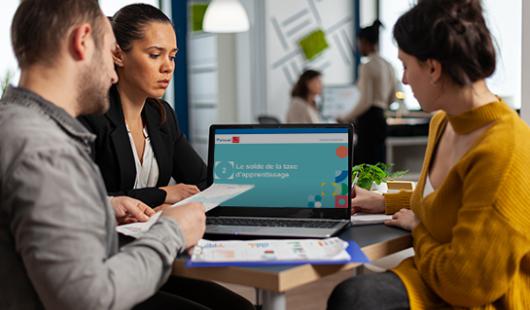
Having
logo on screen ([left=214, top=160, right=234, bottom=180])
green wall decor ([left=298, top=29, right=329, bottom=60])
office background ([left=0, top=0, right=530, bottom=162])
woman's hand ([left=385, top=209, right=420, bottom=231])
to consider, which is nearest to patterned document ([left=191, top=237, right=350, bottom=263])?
woman's hand ([left=385, top=209, right=420, bottom=231])

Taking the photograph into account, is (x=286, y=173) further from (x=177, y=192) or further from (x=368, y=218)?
(x=177, y=192)

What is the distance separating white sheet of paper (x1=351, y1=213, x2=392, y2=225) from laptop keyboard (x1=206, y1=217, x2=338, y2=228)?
0.07 m

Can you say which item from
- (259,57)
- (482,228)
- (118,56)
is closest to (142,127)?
(118,56)

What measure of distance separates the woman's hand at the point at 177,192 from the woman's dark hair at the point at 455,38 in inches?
33.4

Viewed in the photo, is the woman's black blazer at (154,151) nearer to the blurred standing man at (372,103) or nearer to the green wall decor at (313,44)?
the blurred standing man at (372,103)

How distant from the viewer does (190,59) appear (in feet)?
24.4

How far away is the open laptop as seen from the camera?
173cm

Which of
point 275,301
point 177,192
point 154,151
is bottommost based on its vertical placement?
point 275,301

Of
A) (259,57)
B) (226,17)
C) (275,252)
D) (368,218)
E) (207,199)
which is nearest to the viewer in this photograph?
(275,252)

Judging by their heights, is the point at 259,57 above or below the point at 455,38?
above

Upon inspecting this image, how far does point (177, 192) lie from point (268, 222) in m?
0.43

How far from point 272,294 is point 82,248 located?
1.24 feet

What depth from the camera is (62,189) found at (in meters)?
1.12

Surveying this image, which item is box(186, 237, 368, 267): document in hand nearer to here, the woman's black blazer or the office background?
the woman's black blazer
